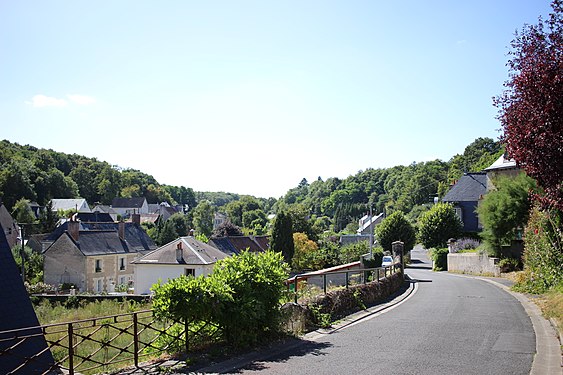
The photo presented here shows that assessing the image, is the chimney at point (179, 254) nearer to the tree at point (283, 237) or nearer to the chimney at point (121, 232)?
the tree at point (283, 237)

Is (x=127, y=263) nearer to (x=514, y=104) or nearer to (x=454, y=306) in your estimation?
(x=454, y=306)

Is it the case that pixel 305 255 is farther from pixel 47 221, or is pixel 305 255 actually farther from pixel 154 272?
pixel 47 221

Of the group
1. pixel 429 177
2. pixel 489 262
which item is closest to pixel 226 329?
pixel 489 262

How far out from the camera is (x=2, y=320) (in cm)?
905

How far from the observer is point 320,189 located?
654 ft

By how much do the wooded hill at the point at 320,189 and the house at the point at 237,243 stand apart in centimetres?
1005

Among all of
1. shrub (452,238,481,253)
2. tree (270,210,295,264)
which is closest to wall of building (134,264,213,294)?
tree (270,210,295,264)

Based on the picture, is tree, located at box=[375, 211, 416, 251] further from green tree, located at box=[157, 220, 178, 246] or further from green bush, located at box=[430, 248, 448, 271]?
green tree, located at box=[157, 220, 178, 246]

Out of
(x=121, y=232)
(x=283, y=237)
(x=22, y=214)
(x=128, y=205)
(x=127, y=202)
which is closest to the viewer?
(x=283, y=237)

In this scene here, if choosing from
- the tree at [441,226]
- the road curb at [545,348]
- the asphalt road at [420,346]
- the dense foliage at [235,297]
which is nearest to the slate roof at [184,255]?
the tree at [441,226]

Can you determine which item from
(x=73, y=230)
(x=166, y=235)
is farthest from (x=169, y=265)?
(x=166, y=235)

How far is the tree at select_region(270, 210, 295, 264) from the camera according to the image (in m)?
53.9

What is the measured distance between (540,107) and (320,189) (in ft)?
623

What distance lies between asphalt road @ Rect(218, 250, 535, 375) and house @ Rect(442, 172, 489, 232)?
133 ft
